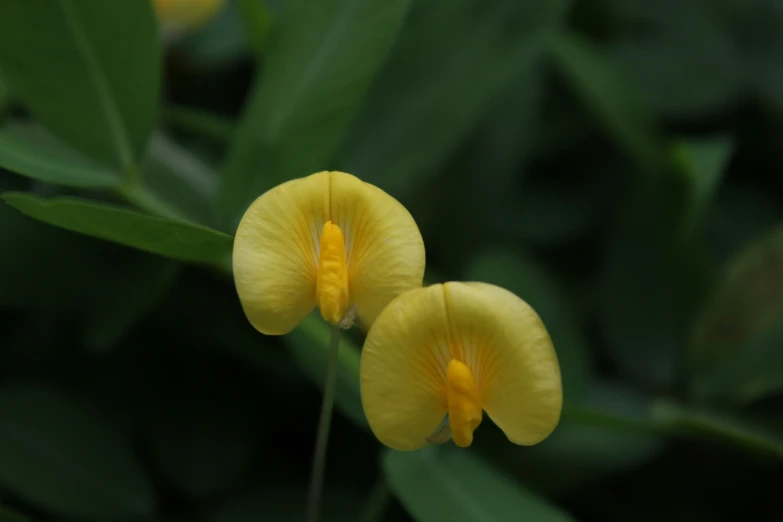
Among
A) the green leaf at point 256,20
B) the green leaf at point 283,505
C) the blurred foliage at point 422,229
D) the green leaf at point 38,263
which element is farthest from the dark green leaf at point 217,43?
the green leaf at point 283,505

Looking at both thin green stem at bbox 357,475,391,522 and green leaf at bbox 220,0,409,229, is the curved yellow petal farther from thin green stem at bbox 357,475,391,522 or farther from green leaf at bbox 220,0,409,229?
thin green stem at bbox 357,475,391,522

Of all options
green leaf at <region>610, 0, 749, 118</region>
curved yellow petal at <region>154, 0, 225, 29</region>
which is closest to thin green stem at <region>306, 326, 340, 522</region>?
curved yellow petal at <region>154, 0, 225, 29</region>

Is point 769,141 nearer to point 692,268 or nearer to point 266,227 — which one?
point 692,268

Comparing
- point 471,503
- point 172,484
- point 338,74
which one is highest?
point 338,74

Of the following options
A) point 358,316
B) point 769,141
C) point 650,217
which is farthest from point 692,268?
point 358,316

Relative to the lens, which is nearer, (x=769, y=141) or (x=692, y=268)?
(x=692, y=268)

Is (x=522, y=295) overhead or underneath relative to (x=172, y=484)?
overhead

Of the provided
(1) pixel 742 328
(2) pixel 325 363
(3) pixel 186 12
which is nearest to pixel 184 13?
(3) pixel 186 12

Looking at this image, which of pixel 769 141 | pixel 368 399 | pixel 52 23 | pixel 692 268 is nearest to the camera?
pixel 368 399
